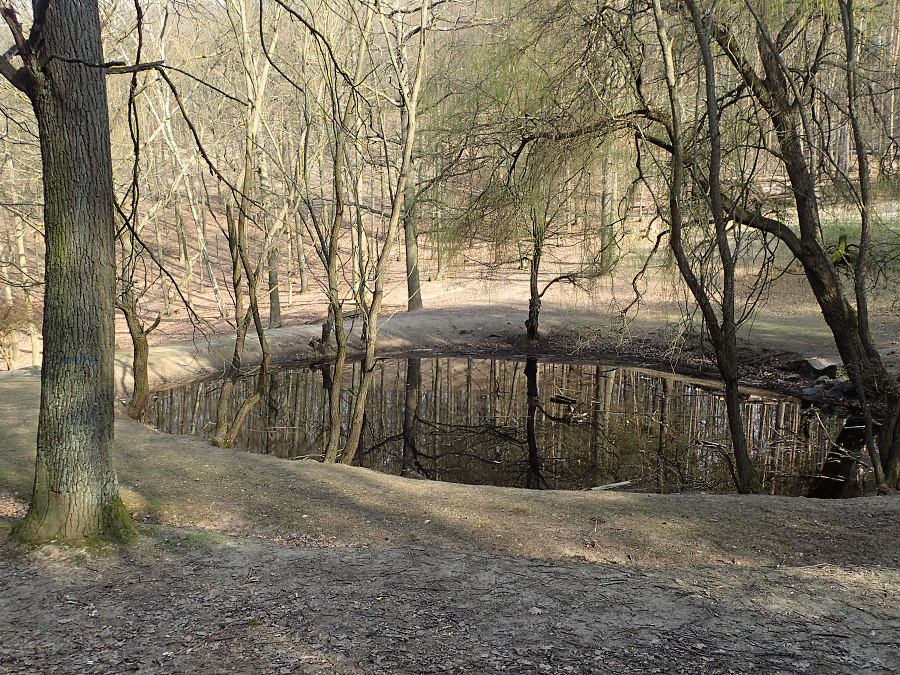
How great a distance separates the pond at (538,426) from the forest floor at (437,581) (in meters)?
2.57

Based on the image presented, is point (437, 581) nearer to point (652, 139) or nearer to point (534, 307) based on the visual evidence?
point (652, 139)

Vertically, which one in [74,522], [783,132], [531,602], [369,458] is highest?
[783,132]

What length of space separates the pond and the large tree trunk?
5.59 meters

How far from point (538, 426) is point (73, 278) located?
27.9ft

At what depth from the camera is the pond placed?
9203 millimetres

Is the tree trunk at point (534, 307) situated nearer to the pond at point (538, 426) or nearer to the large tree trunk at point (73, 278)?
the pond at point (538, 426)

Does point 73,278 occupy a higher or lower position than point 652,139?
lower

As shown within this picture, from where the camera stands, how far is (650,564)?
4.82 meters

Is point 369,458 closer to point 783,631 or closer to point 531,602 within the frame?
point 531,602

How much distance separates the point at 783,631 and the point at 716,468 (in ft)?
20.8

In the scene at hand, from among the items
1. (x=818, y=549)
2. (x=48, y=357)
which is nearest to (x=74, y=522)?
(x=48, y=357)

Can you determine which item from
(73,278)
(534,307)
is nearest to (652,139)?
(73,278)

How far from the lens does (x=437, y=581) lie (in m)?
3.84

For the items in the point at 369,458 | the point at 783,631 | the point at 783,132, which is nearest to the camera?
the point at 783,631
